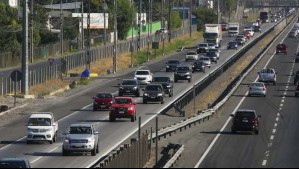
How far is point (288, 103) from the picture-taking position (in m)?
77.3

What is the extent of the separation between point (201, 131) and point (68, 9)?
13545cm

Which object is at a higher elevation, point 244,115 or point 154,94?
→ point 244,115

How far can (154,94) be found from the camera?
241 feet

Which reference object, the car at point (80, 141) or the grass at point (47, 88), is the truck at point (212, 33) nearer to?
the grass at point (47, 88)

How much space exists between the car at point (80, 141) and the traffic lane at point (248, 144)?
5290 mm

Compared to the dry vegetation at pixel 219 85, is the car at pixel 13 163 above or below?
above

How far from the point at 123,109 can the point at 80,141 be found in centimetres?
1644

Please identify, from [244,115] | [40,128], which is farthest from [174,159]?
[244,115]

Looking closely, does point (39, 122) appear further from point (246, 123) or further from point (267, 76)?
point (267, 76)

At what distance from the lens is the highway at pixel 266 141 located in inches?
1668

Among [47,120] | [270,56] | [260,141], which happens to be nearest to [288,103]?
[260,141]

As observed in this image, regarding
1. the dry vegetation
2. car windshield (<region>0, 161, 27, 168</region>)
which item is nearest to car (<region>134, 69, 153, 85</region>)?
the dry vegetation

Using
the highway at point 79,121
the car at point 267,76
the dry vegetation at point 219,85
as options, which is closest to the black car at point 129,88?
the highway at point 79,121

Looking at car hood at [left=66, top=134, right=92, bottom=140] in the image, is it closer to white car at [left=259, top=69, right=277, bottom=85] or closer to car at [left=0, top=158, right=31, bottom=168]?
car at [left=0, top=158, right=31, bottom=168]
